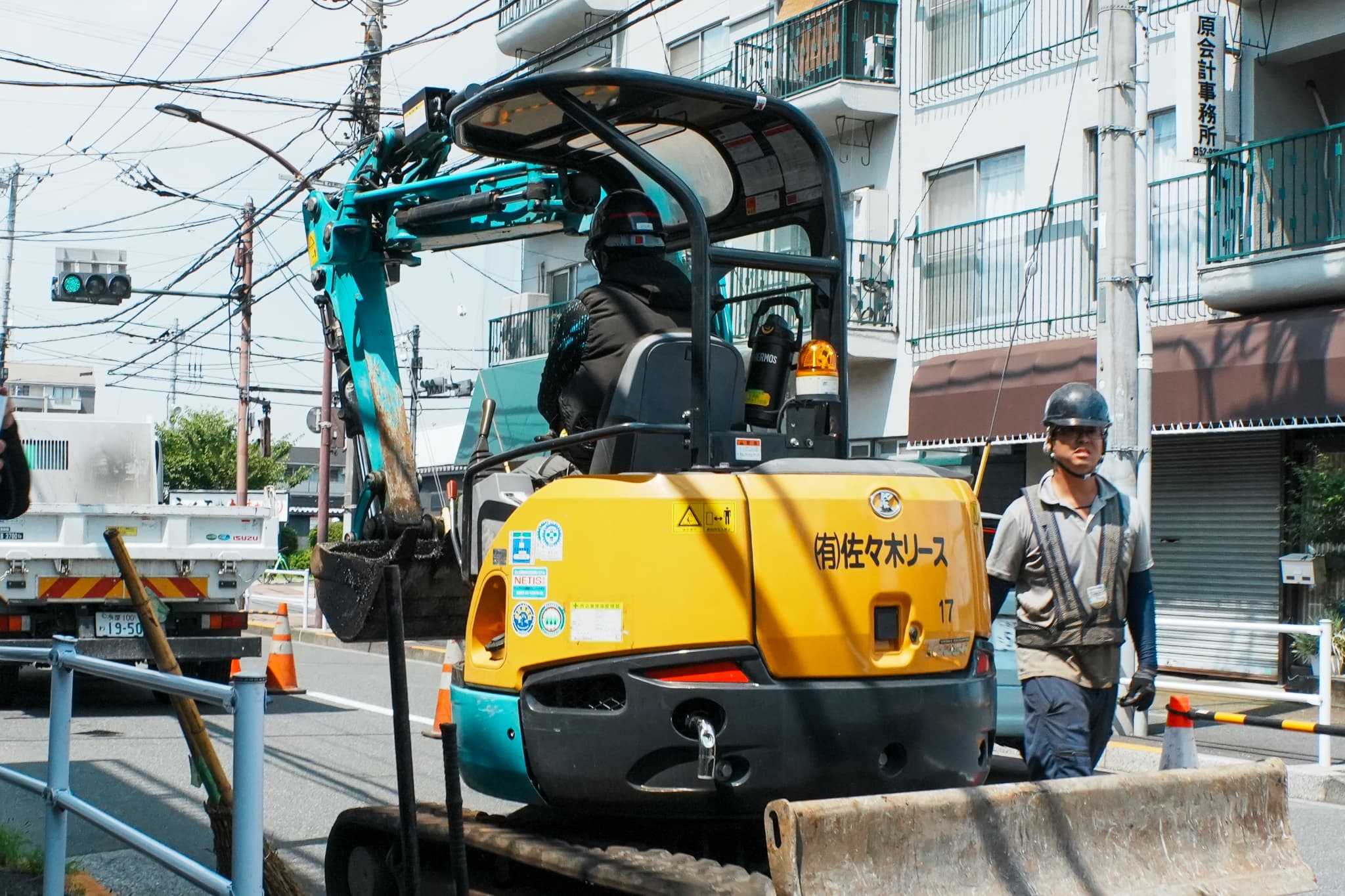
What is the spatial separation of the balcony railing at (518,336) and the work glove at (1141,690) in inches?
912

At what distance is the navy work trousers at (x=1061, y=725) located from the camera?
5.36m

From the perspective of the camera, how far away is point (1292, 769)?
32.3 feet

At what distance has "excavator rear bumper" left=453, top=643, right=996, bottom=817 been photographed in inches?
176

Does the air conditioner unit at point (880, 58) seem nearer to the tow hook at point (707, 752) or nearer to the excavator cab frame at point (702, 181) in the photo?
the excavator cab frame at point (702, 181)

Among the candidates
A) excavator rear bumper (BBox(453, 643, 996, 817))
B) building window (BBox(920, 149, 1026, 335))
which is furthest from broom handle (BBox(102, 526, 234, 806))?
building window (BBox(920, 149, 1026, 335))

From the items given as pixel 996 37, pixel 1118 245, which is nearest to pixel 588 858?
pixel 1118 245

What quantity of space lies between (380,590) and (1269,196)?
11.9 metres

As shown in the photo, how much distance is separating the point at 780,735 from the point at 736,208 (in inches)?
87.6

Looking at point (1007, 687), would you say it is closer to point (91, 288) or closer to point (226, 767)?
point (226, 767)

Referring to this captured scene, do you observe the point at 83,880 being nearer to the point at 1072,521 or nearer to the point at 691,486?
the point at 691,486

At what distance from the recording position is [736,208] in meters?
5.84

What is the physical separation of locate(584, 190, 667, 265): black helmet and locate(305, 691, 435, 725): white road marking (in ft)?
24.5

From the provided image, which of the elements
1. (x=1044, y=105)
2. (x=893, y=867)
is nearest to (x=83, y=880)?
(x=893, y=867)

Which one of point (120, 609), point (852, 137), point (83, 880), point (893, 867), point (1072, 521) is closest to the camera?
point (893, 867)
